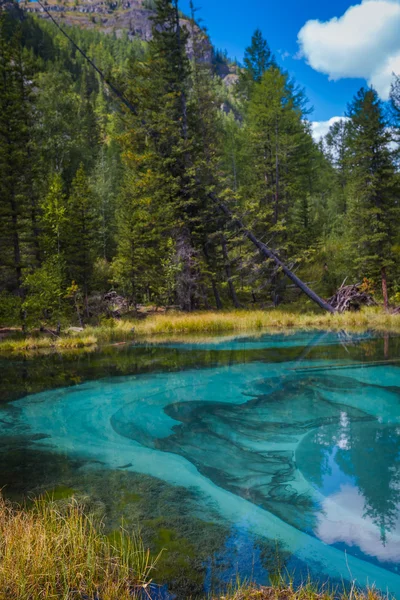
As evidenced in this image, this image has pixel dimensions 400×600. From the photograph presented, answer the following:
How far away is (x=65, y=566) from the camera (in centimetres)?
314

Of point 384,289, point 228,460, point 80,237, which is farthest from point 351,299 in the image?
point 228,460

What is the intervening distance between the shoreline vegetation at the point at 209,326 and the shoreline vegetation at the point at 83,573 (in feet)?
47.5

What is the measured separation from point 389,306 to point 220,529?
1998 cm

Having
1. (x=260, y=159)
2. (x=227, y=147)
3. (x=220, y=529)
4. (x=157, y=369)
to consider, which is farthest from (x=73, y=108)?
(x=220, y=529)

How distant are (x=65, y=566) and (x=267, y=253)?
21.1m

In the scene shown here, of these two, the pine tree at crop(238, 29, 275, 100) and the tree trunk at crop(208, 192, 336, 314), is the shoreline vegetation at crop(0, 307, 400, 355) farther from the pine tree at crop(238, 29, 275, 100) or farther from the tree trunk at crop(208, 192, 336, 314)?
the pine tree at crop(238, 29, 275, 100)

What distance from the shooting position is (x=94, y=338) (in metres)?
18.3

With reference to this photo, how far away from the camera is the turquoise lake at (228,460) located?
368 cm

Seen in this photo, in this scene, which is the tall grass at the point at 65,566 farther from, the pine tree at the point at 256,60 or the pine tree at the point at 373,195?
the pine tree at the point at 256,60

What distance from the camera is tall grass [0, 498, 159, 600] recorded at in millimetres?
2953

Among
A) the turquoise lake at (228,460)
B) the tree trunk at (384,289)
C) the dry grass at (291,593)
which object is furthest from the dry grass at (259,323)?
the dry grass at (291,593)

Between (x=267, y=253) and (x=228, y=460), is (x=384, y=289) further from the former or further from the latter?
(x=228, y=460)

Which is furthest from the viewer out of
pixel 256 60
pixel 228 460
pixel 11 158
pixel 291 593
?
pixel 256 60

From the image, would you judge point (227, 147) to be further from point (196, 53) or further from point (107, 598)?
point (107, 598)
